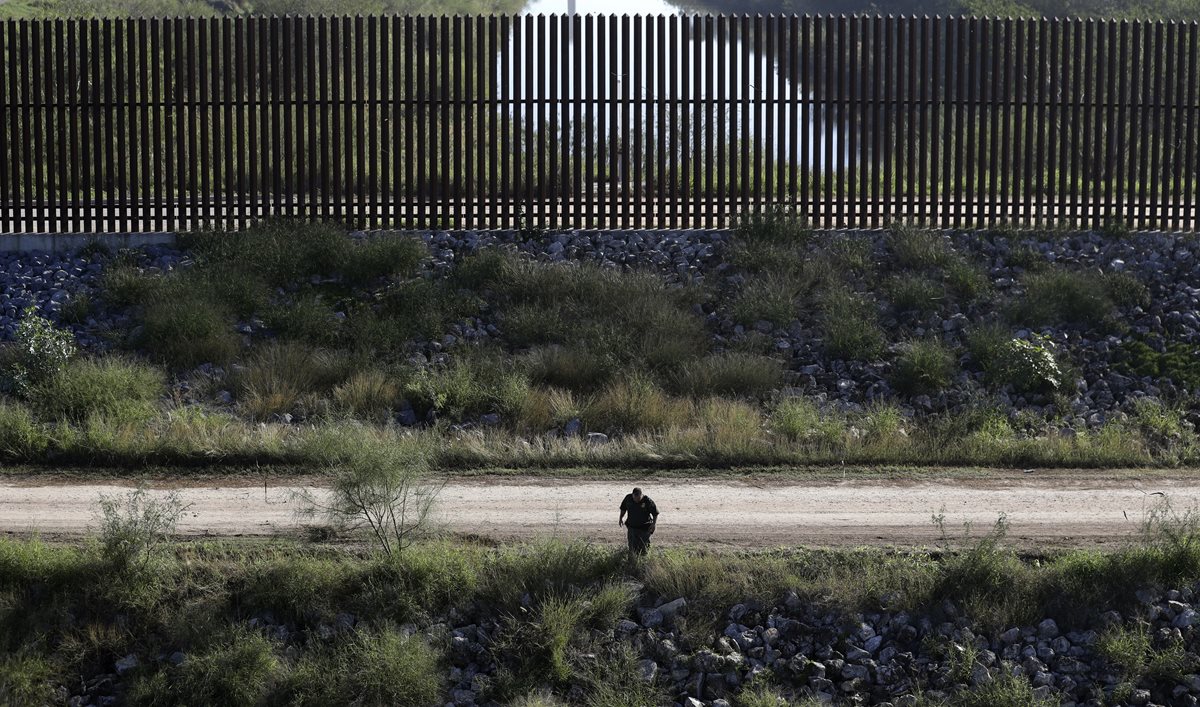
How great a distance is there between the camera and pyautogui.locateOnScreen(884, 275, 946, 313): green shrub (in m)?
16.9

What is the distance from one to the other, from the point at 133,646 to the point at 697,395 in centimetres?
689

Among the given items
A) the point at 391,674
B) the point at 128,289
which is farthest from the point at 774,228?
the point at 391,674

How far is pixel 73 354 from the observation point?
1555 centimetres

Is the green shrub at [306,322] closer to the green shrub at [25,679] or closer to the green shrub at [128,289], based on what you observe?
the green shrub at [128,289]

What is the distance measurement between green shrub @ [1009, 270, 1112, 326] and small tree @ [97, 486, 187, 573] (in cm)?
1011

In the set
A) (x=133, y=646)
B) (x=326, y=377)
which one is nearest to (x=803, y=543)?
(x=133, y=646)

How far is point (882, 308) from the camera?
666 inches

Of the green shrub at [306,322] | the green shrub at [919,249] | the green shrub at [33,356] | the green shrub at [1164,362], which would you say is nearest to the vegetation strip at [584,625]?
the green shrub at [33,356]

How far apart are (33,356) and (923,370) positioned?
378 inches

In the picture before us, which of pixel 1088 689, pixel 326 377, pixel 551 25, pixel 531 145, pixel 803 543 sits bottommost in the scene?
pixel 1088 689

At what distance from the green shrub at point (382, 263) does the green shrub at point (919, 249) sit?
6.08 meters

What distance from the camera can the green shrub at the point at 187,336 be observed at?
15.9 metres

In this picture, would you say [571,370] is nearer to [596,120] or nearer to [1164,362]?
[596,120]

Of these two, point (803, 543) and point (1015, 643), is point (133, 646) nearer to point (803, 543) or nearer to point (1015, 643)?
point (803, 543)
